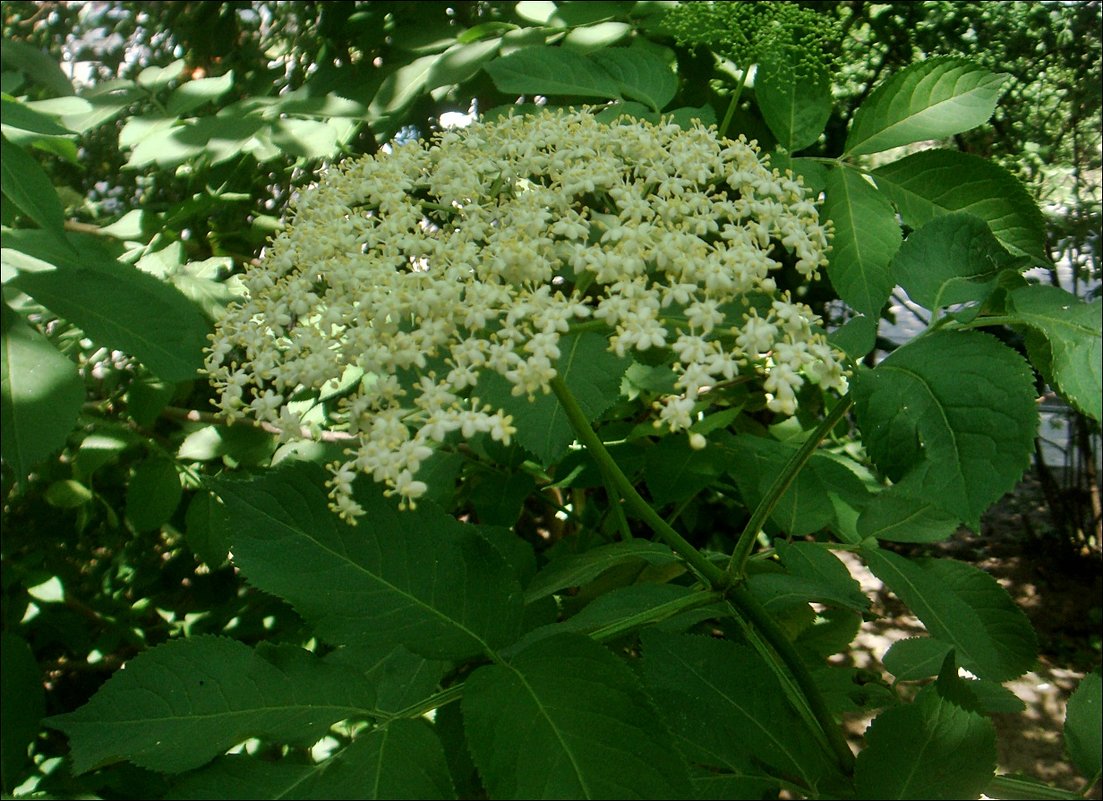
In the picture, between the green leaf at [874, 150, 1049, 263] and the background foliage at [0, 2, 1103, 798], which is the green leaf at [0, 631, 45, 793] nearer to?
the background foliage at [0, 2, 1103, 798]

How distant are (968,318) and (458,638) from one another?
582mm

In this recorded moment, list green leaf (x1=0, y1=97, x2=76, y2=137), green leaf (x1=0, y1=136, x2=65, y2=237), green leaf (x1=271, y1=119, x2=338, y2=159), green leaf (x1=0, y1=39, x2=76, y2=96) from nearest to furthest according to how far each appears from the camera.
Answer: green leaf (x1=0, y1=136, x2=65, y2=237) < green leaf (x1=0, y1=97, x2=76, y2=137) < green leaf (x1=0, y1=39, x2=76, y2=96) < green leaf (x1=271, y1=119, x2=338, y2=159)

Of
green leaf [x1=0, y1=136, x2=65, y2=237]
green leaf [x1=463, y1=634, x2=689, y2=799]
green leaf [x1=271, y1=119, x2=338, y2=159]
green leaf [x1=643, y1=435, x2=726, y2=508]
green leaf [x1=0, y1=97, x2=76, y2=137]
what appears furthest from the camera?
green leaf [x1=271, y1=119, x2=338, y2=159]

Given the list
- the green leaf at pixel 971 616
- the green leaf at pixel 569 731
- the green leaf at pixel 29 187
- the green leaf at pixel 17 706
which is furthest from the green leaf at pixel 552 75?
the green leaf at pixel 17 706

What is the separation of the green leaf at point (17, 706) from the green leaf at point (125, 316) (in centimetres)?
87

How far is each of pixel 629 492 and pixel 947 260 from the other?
1.37ft

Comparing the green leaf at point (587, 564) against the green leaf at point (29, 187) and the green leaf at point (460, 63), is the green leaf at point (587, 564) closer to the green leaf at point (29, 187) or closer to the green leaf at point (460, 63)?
the green leaf at point (29, 187)

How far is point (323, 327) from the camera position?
925 mm

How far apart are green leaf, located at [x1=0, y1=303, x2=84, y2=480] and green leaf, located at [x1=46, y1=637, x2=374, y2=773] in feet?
0.97

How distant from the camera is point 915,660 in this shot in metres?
1.20

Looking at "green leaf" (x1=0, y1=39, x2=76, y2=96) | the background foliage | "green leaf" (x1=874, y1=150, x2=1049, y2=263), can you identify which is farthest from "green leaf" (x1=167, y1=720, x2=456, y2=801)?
"green leaf" (x1=0, y1=39, x2=76, y2=96)

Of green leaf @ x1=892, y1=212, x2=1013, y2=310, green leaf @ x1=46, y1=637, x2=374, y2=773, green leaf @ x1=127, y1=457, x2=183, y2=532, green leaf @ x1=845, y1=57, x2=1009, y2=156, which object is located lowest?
green leaf @ x1=127, y1=457, x2=183, y2=532

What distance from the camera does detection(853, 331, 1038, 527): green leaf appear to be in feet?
2.43

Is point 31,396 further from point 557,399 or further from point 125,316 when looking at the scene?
point 557,399
